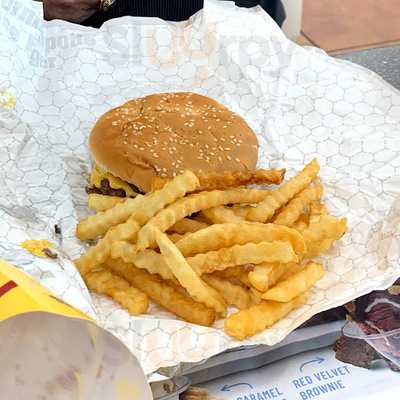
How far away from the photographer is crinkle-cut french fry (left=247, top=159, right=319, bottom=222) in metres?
1.32

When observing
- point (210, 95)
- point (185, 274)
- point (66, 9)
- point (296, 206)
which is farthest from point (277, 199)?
point (66, 9)

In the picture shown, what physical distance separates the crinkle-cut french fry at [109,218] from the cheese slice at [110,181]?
0.71ft

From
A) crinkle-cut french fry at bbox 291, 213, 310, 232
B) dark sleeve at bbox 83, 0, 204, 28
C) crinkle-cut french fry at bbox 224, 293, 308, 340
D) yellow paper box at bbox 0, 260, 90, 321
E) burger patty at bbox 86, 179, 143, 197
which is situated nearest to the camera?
yellow paper box at bbox 0, 260, 90, 321

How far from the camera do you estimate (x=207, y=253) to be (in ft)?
3.93

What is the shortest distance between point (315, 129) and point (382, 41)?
1.49 m

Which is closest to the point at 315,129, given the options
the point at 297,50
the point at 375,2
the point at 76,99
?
the point at 297,50

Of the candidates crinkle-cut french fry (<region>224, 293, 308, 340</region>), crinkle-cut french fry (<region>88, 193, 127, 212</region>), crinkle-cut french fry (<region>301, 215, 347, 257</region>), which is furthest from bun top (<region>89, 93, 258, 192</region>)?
crinkle-cut french fry (<region>224, 293, 308, 340</region>)

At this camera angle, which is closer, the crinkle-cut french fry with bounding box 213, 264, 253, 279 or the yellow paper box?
the yellow paper box

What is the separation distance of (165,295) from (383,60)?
4.24 feet

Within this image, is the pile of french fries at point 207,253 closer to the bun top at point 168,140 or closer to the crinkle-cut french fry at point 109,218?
the crinkle-cut french fry at point 109,218

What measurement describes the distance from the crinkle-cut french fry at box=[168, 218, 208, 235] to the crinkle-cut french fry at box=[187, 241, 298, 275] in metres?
0.12

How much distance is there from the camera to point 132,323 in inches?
47.6

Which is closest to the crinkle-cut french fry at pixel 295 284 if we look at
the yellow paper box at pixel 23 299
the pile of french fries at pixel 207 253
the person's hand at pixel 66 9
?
the pile of french fries at pixel 207 253

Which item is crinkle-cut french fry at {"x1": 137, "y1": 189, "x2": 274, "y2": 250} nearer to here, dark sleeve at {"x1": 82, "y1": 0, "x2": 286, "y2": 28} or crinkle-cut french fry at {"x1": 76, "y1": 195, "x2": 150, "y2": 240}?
crinkle-cut french fry at {"x1": 76, "y1": 195, "x2": 150, "y2": 240}
